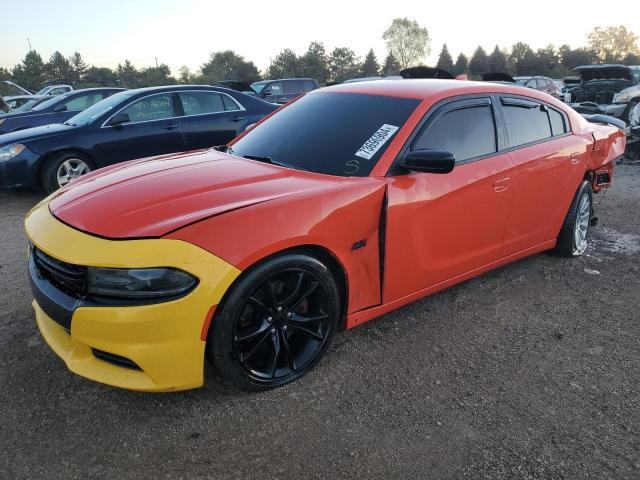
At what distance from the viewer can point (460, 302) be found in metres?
3.57

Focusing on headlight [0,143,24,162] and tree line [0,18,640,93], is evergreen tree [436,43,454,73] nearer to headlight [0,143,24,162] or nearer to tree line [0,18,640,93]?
tree line [0,18,640,93]

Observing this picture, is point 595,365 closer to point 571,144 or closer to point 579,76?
point 571,144

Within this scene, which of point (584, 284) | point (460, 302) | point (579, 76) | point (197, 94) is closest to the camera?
point (460, 302)

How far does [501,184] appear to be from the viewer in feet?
10.8

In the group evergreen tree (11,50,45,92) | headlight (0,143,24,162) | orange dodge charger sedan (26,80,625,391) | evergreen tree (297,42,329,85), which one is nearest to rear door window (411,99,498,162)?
orange dodge charger sedan (26,80,625,391)

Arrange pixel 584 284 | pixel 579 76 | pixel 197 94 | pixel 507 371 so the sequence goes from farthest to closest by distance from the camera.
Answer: pixel 579 76
pixel 197 94
pixel 584 284
pixel 507 371

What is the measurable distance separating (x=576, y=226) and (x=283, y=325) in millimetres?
3011

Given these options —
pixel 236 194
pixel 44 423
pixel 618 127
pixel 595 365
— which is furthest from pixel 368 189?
pixel 618 127

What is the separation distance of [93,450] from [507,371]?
83.8 inches

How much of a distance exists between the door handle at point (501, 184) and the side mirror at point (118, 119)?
5.20 m

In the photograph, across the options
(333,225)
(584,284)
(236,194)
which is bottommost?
(584,284)

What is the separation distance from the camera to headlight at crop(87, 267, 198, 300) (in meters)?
2.07

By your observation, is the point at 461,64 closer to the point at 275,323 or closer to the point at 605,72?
the point at 605,72

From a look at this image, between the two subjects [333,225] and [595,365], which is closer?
[333,225]
